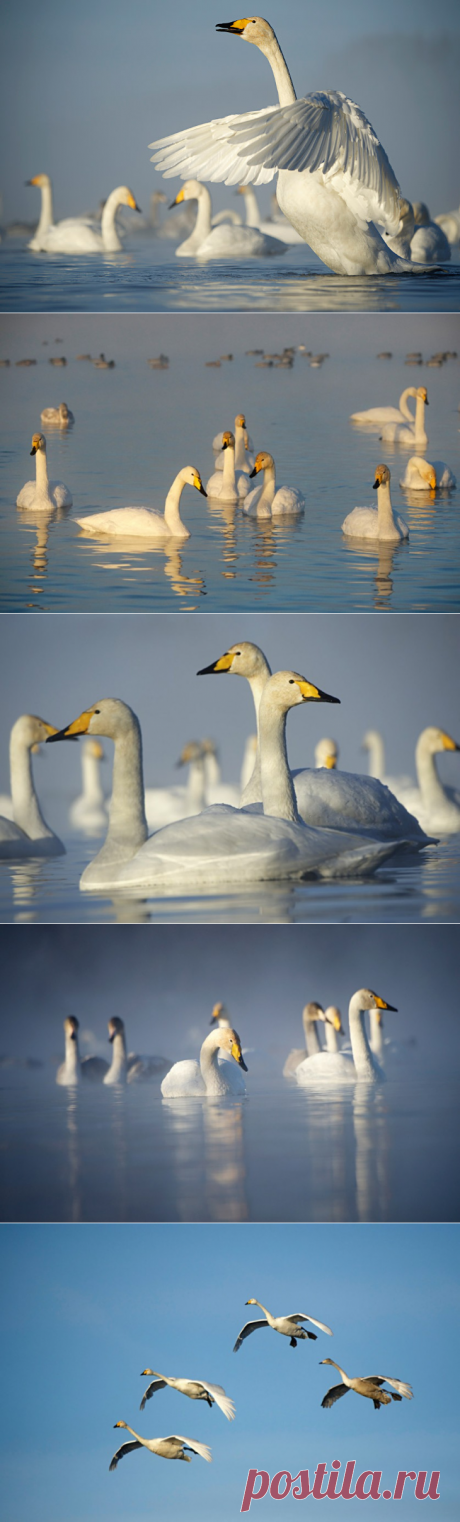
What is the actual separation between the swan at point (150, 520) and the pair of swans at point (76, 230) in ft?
2.04

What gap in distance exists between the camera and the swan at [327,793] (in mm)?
2826

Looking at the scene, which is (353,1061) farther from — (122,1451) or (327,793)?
(122,1451)

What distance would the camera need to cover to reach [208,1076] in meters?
3.05

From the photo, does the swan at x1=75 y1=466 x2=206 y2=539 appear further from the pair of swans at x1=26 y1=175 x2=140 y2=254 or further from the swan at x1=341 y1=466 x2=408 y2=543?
the pair of swans at x1=26 y1=175 x2=140 y2=254

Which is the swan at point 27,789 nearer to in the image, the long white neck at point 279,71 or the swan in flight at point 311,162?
the swan in flight at point 311,162

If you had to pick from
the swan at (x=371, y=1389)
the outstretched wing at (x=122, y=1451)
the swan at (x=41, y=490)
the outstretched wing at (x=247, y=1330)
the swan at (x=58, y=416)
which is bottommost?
the outstretched wing at (x=122, y=1451)

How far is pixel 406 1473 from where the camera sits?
2.84 metres

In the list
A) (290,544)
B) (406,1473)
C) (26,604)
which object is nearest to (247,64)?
(290,544)

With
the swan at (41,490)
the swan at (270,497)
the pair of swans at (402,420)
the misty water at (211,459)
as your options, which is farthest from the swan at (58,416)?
the pair of swans at (402,420)

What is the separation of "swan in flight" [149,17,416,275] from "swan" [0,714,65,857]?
3.62 ft

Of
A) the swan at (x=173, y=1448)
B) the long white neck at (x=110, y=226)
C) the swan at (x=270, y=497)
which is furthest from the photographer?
the long white neck at (x=110, y=226)

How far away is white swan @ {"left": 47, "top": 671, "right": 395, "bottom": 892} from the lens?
269cm

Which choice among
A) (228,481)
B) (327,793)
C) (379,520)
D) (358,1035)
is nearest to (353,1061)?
(358,1035)

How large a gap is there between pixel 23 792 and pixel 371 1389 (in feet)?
4.29
